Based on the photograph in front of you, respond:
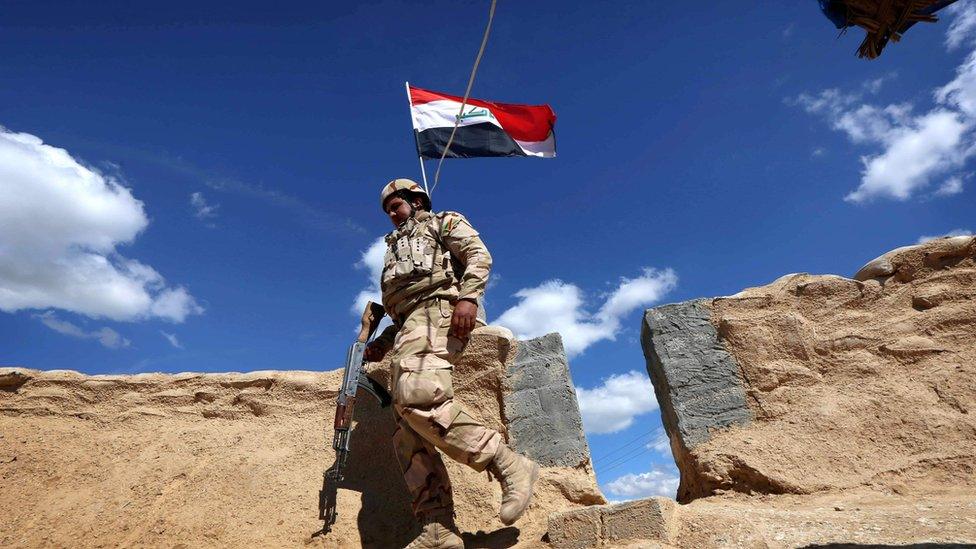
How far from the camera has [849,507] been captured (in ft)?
8.86

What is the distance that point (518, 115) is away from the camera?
8180 millimetres

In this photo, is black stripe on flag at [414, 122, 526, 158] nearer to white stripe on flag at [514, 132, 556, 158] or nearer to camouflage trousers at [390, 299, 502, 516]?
white stripe on flag at [514, 132, 556, 158]

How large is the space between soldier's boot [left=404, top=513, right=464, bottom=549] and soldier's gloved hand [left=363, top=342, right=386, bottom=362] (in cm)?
118

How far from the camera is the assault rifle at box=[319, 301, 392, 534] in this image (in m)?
3.34

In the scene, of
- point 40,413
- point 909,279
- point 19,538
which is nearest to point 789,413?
point 909,279

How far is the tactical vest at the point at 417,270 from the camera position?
10.6ft

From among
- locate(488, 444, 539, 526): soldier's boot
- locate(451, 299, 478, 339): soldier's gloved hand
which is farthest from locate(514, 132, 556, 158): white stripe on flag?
locate(488, 444, 539, 526): soldier's boot

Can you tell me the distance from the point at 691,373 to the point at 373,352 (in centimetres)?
204

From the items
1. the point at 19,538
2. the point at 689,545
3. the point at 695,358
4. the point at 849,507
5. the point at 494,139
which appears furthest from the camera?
the point at 494,139

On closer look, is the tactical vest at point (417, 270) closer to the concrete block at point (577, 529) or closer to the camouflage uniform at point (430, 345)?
the camouflage uniform at point (430, 345)

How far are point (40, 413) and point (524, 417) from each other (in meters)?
3.44

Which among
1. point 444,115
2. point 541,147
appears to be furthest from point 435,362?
point 541,147

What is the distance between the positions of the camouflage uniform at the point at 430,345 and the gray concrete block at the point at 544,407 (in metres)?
0.78

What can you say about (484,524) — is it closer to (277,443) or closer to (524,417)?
(524,417)
